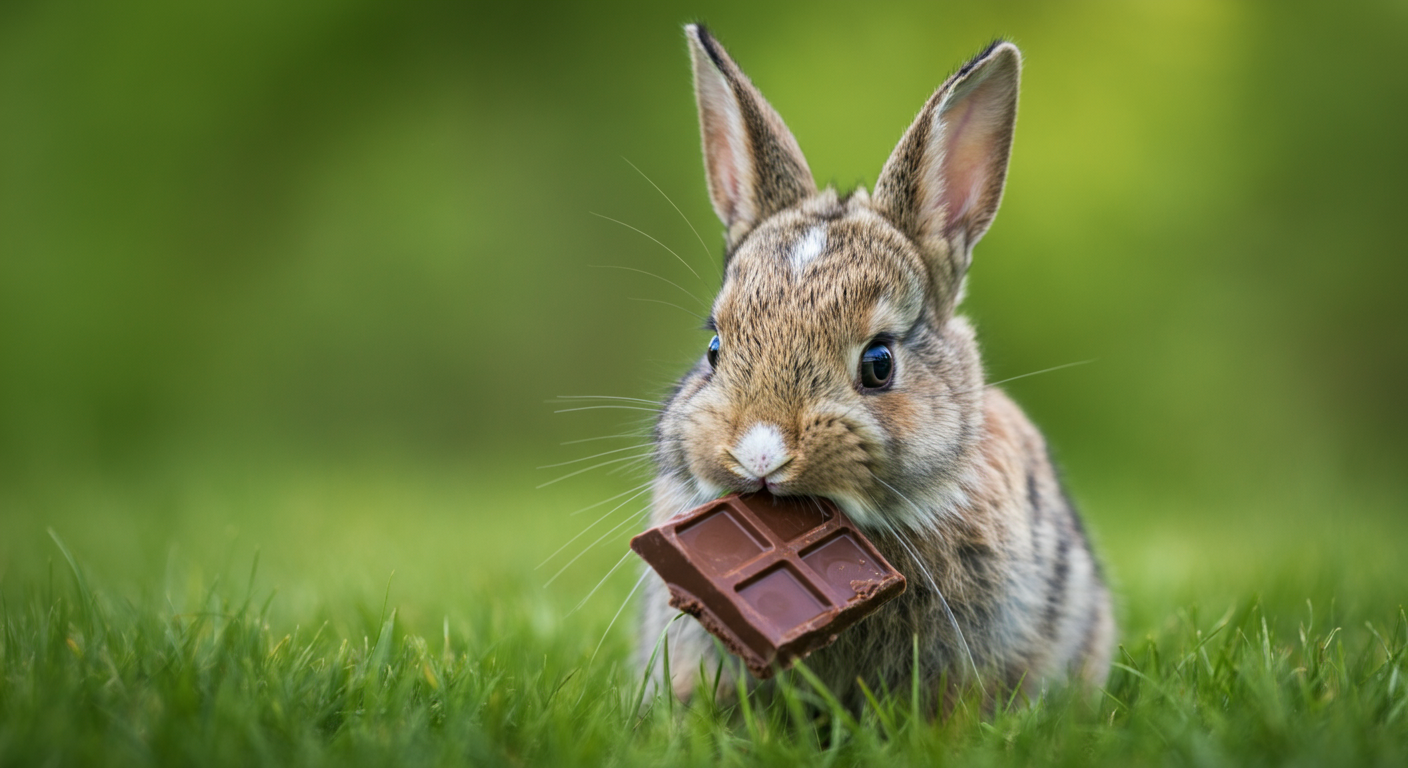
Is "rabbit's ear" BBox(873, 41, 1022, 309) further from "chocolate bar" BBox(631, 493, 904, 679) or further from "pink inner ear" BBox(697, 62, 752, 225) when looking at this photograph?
"chocolate bar" BBox(631, 493, 904, 679)

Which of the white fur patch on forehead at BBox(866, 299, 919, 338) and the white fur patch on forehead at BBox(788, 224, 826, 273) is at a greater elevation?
the white fur patch on forehead at BBox(788, 224, 826, 273)

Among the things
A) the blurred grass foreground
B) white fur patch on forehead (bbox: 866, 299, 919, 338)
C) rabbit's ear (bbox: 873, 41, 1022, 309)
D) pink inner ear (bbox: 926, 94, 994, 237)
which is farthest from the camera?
the blurred grass foreground

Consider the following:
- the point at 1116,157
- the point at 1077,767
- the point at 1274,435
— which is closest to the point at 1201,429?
the point at 1274,435

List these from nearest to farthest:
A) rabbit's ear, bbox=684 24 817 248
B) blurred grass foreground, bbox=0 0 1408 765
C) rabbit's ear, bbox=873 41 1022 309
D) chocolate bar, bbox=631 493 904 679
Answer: chocolate bar, bbox=631 493 904 679
rabbit's ear, bbox=873 41 1022 309
rabbit's ear, bbox=684 24 817 248
blurred grass foreground, bbox=0 0 1408 765

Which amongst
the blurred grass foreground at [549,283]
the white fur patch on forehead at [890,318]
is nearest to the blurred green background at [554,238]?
the blurred grass foreground at [549,283]

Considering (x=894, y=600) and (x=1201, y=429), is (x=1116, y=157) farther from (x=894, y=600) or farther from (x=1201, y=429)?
(x=894, y=600)

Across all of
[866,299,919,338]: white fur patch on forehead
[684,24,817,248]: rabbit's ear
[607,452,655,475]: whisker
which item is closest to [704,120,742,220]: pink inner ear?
[684,24,817,248]: rabbit's ear

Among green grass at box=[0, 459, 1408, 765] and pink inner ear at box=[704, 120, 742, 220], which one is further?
pink inner ear at box=[704, 120, 742, 220]

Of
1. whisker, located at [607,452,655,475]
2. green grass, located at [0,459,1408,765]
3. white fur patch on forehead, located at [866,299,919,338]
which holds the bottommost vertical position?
green grass, located at [0,459,1408,765]
